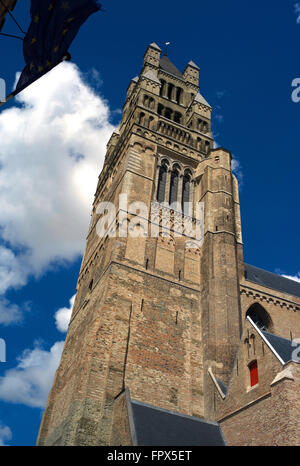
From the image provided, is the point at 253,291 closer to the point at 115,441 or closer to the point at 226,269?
the point at 226,269

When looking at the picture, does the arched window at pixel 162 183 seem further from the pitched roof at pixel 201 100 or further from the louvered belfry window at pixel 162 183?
the pitched roof at pixel 201 100

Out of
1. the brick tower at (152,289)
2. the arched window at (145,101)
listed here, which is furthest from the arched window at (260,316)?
the arched window at (145,101)

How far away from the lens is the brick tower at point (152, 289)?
16109 millimetres

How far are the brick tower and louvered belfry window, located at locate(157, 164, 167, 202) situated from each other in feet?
0.28

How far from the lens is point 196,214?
→ 24.7 m

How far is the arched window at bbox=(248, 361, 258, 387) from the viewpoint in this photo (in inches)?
577

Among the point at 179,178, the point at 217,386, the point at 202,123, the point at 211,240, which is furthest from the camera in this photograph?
the point at 202,123

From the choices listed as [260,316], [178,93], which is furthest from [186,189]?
[178,93]

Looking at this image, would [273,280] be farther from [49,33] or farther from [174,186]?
[49,33]

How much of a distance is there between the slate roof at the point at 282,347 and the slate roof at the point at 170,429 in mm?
3765

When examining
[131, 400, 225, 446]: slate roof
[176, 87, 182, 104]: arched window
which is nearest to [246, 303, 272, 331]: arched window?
[131, 400, 225, 446]: slate roof

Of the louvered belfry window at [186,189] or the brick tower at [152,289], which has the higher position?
the louvered belfry window at [186,189]
